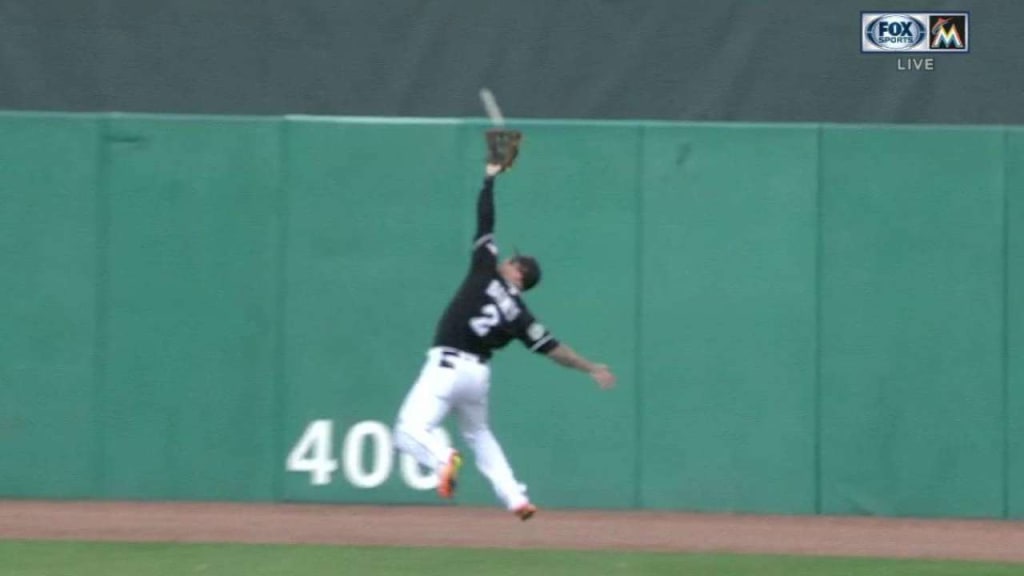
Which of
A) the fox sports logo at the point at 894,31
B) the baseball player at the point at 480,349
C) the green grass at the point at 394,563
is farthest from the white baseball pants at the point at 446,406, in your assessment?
the fox sports logo at the point at 894,31

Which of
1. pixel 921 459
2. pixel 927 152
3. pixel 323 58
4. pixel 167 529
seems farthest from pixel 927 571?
pixel 323 58

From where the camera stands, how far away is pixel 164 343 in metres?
13.2

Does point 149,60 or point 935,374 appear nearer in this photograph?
point 935,374

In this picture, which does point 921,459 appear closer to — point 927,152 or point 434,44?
point 927,152

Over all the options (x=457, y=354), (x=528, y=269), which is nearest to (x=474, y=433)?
(x=457, y=354)

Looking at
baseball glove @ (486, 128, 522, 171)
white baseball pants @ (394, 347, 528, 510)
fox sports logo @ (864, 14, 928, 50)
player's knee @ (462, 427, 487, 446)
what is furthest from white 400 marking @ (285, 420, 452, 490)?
fox sports logo @ (864, 14, 928, 50)

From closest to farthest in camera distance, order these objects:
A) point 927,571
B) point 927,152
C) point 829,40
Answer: point 927,571
point 927,152
point 829,40

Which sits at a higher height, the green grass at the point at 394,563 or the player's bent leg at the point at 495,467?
the player's bent leg at the point at 495,467

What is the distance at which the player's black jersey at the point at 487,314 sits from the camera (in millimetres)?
11250

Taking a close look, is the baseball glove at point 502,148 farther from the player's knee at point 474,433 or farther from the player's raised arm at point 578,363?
the player's knee at point 474,433

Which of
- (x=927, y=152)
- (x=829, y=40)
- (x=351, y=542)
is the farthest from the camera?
(x=829, y=40)

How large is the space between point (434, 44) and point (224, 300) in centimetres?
288

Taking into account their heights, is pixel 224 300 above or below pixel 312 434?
above

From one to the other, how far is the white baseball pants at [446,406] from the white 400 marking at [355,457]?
71.8 inches
